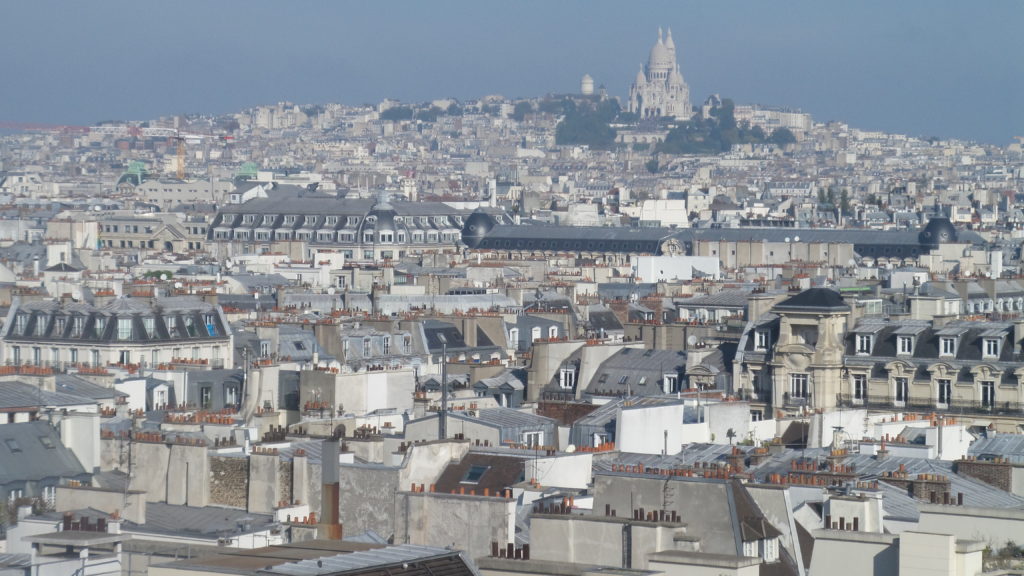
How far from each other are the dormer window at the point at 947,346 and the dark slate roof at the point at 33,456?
14.0 metres

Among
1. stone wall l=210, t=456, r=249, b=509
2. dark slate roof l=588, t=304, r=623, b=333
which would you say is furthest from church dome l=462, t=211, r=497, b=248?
stone wall l=210, t=456, r=249, b=509

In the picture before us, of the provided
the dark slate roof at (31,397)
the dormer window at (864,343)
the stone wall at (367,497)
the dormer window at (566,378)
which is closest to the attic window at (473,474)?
the stone wall at (367,497)

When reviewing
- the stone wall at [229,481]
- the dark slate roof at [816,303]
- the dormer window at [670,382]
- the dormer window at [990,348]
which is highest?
the dark slate roof at [816,303]

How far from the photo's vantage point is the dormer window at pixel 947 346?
1294 inches

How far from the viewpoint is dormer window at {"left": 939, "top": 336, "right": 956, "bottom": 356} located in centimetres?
3288

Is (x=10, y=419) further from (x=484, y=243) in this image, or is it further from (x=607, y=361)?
(x=484, y=243)

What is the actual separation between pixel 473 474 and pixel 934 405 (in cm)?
1425

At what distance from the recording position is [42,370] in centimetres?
2938

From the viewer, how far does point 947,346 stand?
108 feet

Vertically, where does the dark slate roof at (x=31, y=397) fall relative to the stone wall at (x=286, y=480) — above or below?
above

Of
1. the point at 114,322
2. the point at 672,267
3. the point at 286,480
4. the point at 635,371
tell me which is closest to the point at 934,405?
the point at 635,371

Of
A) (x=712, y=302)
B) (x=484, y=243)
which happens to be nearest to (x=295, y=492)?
(x=712, y=302)

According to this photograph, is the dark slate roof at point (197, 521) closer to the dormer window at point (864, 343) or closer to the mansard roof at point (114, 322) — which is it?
the dormer window at point (864, 343)

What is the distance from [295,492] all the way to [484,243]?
3256 inches
